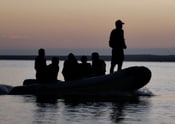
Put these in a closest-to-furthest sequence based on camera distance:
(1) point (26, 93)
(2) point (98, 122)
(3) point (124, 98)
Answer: (2) point (98, 122) < (3) point (124, 98) < (1) point (26, 93)

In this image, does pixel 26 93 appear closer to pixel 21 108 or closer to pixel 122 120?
pixel 21 108

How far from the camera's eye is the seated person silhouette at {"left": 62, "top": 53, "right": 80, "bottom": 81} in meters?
24.6

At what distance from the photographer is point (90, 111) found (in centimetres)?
1866

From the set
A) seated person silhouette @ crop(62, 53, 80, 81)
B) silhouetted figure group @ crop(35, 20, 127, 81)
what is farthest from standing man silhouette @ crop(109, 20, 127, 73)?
seated person silhouette @ crop(62, 53, 80, 81)

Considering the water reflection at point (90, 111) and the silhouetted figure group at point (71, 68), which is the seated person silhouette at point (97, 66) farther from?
the water reflection at point (90, 111)

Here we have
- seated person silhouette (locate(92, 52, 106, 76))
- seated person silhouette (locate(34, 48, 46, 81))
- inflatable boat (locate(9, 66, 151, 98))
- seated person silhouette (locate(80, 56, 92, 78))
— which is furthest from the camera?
seated person silhouette (locate(80, 56, 92, 78))

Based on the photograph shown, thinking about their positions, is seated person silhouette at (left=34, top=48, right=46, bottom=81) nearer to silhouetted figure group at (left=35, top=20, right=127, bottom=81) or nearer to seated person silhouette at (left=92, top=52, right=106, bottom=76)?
silhouetted figure group at (left=35, top=20, right=127, bottom=81)

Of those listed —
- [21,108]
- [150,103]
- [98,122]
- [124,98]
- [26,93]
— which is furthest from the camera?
[26,93]

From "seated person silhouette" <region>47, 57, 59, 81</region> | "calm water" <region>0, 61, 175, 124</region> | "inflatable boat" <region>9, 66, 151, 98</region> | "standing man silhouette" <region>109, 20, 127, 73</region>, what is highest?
"standing man silhouette" <region>109, 20, 127, 73</region>

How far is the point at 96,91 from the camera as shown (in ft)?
77.8

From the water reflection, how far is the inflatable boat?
71cm

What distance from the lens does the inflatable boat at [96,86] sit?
22984mm

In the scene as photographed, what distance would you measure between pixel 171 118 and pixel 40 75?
334 inches

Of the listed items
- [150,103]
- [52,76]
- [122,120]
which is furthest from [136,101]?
[122,120]
